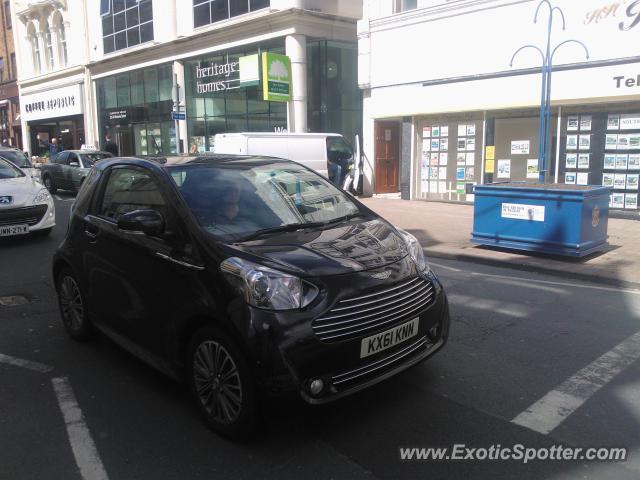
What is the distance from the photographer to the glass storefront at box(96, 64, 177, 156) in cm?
2519

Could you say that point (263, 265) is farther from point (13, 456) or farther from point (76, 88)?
point (76, 88)

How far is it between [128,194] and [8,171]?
742cm

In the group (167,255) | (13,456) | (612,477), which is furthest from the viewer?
(167,255)

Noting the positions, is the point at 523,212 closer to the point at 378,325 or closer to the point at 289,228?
the point at 289,228

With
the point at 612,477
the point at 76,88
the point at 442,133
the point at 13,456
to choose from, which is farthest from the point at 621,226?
the point at 76,88

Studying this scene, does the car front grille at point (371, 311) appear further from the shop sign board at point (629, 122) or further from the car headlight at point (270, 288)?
the shop sign board at point (629, 122)

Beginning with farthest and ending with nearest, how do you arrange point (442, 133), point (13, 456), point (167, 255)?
point (442, 133), point (167, 255), point (13, 456)

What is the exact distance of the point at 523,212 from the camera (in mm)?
8508

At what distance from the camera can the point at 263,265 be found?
322 centimetres

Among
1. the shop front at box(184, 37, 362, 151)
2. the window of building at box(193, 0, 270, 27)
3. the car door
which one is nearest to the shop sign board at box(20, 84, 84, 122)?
the window of building at box(193, 0, 270, 27)

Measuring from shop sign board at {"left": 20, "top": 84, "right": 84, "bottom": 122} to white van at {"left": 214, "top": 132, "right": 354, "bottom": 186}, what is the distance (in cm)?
2030

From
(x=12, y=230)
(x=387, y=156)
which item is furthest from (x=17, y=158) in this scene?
(x=387, y=156)

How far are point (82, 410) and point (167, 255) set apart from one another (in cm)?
120

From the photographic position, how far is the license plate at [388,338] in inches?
127
